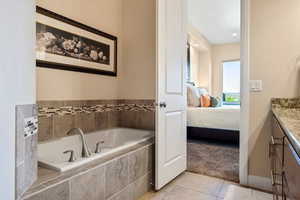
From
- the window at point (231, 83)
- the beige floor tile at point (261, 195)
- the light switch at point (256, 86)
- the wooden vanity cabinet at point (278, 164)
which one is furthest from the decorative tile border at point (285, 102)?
the window at point (231, 83)

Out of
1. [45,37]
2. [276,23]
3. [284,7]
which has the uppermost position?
[284,7]

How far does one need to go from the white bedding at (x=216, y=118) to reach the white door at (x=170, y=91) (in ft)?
4.36

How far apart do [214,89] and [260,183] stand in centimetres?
492

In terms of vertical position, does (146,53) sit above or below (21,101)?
above

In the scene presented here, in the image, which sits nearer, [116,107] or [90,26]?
[90,26]

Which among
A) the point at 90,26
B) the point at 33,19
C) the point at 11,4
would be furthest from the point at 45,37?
the point at 11,4

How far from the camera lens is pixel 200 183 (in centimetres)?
204

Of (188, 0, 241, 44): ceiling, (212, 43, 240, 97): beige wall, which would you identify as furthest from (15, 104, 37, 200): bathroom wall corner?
(212, 43, 240, 97): beige wall

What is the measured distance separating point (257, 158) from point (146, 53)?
1.76m

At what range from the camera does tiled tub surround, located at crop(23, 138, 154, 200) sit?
100 cm

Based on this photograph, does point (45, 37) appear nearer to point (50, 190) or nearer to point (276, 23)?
point (50, 190)

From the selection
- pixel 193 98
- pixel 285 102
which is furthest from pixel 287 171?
pixel 193 98

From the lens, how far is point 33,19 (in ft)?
3.39

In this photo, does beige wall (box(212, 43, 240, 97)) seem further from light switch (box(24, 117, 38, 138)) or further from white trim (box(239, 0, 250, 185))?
light switch (box(24, 117, 38, 138))
